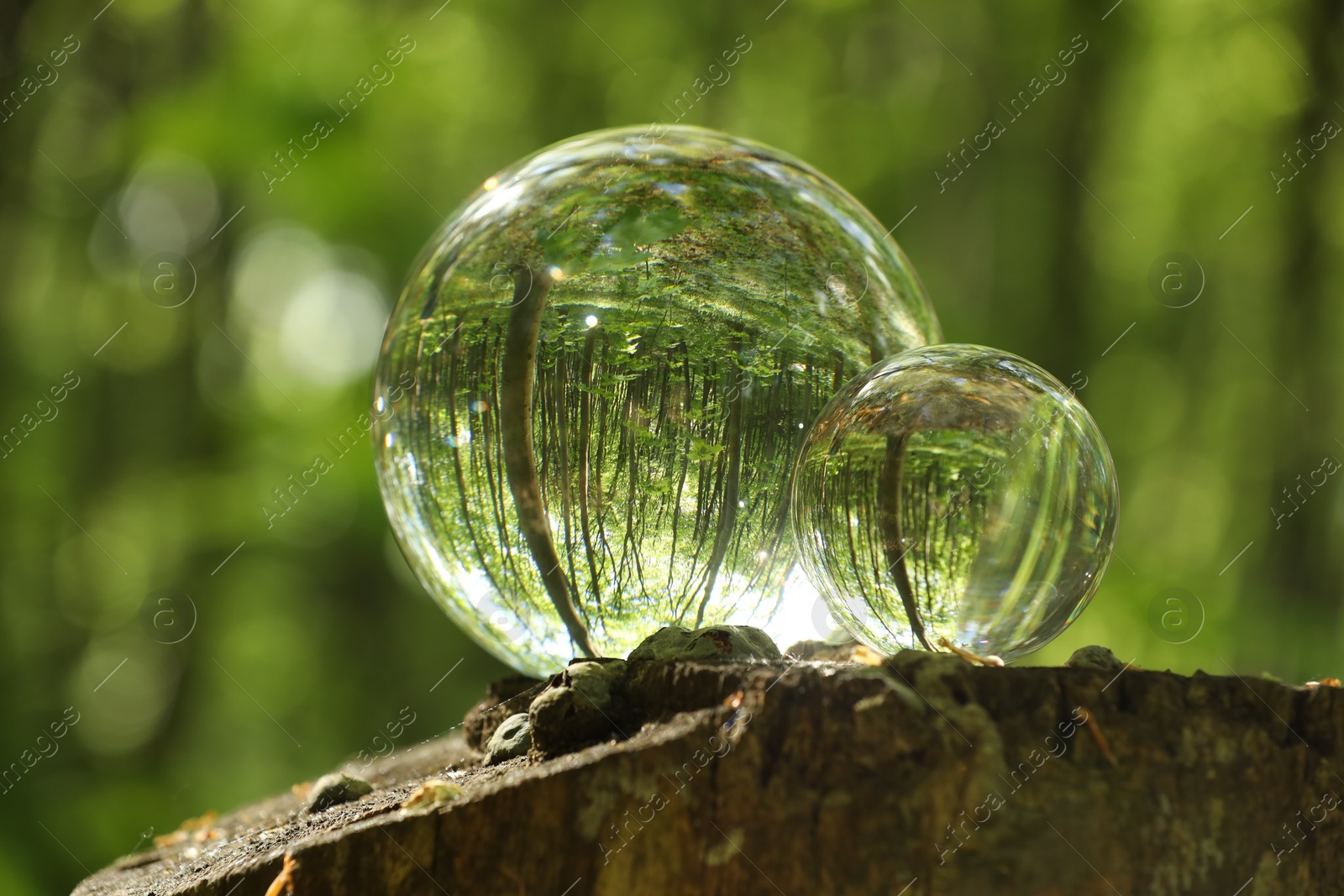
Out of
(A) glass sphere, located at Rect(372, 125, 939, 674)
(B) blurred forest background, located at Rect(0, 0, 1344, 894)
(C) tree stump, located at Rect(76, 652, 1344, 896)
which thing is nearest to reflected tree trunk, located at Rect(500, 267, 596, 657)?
(A) glass sphere, located at Rect(372, 125, 939, 674)

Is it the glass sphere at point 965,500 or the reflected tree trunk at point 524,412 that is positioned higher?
the reflected tree trunk at point 524,412

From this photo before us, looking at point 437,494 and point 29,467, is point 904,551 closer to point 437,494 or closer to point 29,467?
point 437,494

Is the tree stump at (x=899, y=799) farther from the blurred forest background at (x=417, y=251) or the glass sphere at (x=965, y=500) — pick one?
the blurred forest background at (x=417, y=251)

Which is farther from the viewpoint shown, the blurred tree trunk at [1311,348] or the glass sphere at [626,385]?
the blurred tree trunk at [1311,348]

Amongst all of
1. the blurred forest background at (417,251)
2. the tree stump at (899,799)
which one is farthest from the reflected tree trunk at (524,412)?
the blurred forest background at (417,251)

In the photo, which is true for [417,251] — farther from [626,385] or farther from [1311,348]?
[1311,348]

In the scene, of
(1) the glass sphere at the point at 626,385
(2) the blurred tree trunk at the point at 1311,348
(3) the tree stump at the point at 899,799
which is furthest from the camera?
(2) the blurred tree trunk at the point at 1311,348

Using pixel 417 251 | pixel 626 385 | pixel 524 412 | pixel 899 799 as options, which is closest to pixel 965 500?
pixel 899 799

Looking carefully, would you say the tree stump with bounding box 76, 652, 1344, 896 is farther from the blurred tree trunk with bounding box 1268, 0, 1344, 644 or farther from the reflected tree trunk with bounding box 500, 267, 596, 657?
the blurred tree trunk with bounding box 1268, 0, 1344, 644

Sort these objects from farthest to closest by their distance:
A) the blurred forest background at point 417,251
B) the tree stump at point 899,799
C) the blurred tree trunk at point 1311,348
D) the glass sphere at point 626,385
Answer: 1. the blurred forest background at point 417,251
2. the blurred tree trunk at point 1311,348
3. the glass sphere at point 626,385
4. the tree stump at point 899,799
